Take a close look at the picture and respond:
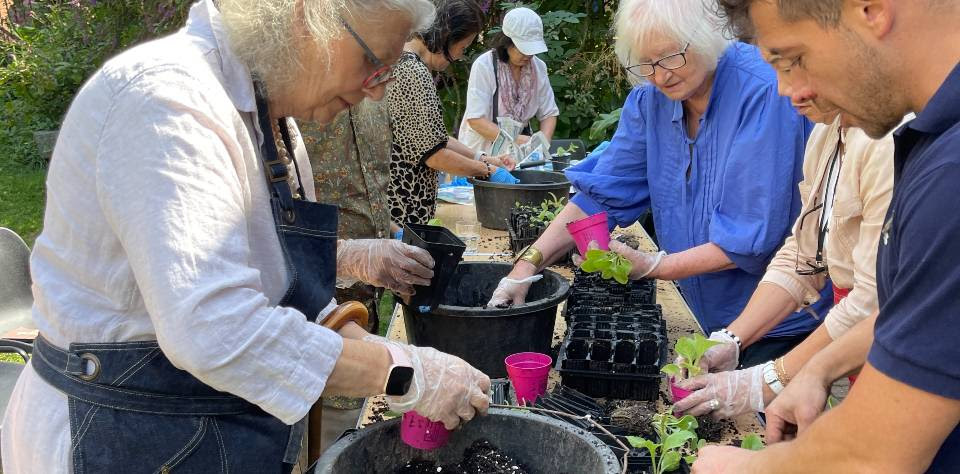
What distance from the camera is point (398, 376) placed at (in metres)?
1.54

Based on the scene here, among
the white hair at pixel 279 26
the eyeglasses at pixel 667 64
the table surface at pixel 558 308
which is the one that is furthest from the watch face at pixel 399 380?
the eyeglasses at pixel 667 64

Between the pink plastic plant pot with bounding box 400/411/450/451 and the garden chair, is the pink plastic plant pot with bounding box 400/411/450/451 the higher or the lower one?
the higher one

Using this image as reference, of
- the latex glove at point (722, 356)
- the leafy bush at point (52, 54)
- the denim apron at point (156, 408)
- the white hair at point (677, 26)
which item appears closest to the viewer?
the denim apron at point (156, 408)

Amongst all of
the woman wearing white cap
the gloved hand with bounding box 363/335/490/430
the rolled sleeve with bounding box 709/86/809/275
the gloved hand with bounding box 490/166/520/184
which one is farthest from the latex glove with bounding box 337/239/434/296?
the woman wearing white cap

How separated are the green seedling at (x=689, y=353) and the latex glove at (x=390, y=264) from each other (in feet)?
2.23

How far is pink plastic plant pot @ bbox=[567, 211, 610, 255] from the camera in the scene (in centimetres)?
276

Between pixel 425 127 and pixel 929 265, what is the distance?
3.30m

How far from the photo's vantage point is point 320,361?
56.7 inches

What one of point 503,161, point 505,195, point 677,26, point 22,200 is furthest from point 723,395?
point 22,200

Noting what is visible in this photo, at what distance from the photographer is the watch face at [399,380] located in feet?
5.03

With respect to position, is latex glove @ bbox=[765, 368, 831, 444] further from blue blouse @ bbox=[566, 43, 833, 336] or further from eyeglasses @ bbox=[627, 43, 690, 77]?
eyeglasses @ bbox=[627, 43, 690, 77]

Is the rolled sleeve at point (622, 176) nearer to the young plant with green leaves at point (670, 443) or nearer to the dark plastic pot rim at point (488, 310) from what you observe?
the dark plastic pot rim at point (488, 310)

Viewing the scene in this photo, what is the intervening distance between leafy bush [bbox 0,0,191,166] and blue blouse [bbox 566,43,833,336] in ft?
25.3

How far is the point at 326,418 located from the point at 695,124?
2.40 metres
